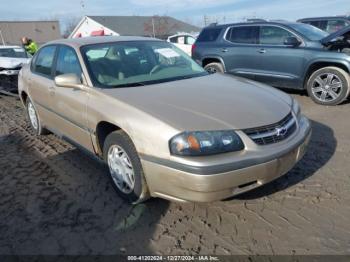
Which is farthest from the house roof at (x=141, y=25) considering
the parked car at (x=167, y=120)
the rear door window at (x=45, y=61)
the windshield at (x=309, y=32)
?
the parked car at (x=167, y=120)

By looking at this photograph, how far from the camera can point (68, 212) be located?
10.2 ft

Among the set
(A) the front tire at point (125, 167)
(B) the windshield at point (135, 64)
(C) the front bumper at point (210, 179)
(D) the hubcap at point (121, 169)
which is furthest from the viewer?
(B) the windshield at point (135, 64)

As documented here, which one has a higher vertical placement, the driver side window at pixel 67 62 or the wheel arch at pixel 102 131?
the driver side window at pixel 67 62

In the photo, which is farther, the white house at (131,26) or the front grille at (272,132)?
the white house at (131,26)

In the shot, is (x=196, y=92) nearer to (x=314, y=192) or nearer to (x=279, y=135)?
(x=279, y=135)

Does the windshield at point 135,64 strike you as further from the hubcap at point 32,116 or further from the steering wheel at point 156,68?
the hubcap at point 32,116

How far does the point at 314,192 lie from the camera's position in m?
3.20

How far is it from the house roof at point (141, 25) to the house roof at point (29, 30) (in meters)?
10.1

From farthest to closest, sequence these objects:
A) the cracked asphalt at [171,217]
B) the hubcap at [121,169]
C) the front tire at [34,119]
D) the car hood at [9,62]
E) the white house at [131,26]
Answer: the white house at [131,26], the car hood at [9,62], the front tire at [34,119], the hubcap at [121,169], the cracked asphalt at [171,217]

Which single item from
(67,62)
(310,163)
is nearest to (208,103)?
(310,163)

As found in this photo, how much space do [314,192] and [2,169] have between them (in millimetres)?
3798

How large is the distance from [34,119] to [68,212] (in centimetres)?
268

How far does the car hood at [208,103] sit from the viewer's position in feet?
8.64

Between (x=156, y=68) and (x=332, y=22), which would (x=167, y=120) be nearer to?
(x=156, y=68)
